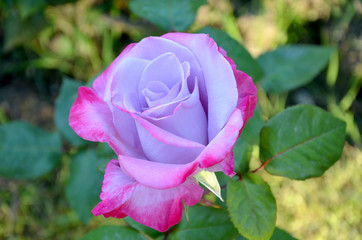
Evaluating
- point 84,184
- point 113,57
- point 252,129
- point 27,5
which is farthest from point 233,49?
point 113,57

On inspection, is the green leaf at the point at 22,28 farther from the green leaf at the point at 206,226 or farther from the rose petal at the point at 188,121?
the rose petal at the point at 188,121

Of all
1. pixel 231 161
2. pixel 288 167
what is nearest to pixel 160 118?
pixel 231 161

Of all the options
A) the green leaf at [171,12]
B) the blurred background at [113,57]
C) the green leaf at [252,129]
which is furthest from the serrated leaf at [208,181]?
the blurred background at [113,57]

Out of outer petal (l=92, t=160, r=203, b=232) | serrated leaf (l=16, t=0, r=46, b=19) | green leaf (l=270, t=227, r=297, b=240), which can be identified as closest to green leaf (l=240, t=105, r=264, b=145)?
green leaf (l=270, t=227, r=297, b=240)

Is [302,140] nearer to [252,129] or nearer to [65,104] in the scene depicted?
[252,129]

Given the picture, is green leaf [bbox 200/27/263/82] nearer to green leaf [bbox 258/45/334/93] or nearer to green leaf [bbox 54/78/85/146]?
green leaf [bbox 258/45/334/93]
